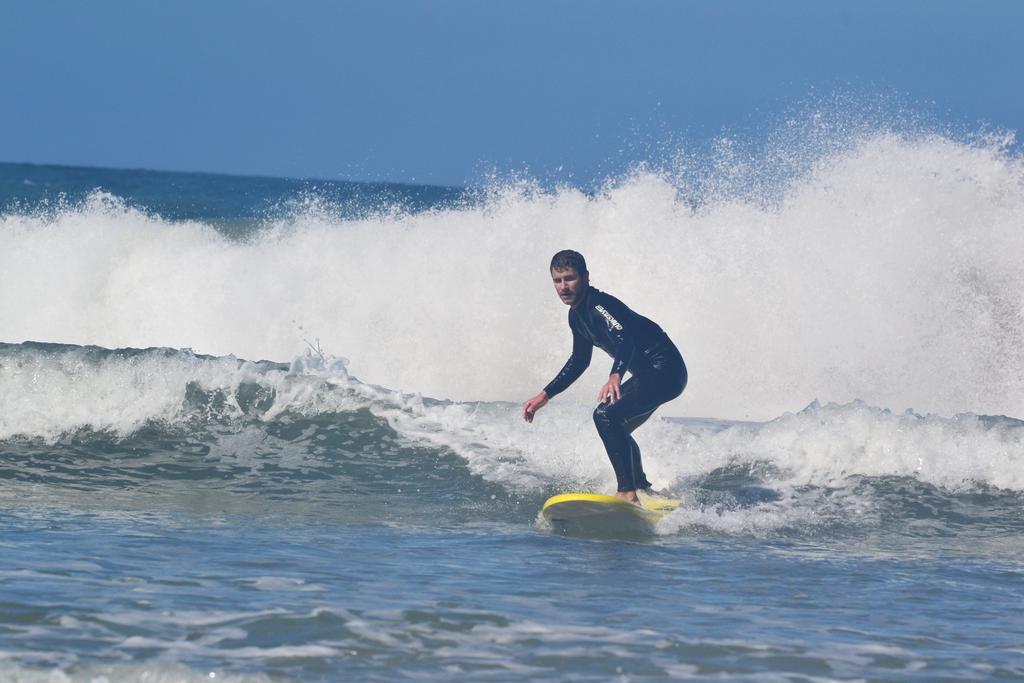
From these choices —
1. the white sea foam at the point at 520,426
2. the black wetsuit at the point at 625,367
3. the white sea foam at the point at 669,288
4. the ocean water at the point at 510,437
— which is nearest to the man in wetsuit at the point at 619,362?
the black wetsuit at the point at 625,367

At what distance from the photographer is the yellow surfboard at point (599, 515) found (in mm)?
7375

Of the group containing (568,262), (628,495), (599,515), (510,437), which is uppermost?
(568,262)

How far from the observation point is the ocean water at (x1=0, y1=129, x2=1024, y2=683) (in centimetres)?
513

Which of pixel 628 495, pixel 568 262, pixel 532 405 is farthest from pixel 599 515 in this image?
pixel 568 262

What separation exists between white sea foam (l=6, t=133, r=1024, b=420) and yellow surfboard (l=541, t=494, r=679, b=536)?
239 inches

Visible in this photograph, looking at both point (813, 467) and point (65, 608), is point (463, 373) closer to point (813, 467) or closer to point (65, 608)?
point (813, 467)

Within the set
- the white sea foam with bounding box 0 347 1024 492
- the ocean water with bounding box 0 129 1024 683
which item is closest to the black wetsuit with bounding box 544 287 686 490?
the ocean water with bounding box 0 129 1024 683

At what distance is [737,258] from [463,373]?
365 cm

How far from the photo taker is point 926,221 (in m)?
15.3

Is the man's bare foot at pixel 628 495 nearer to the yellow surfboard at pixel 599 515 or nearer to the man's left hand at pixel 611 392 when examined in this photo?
the yellow surfboard at pixel 599 515

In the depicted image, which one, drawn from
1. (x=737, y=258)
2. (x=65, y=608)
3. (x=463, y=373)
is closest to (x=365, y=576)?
(x=65, y=608)

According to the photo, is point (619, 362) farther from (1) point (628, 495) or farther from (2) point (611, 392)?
(1) point (628, 495)

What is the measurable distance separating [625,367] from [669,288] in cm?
839

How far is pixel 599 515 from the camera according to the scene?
24.3 ft
